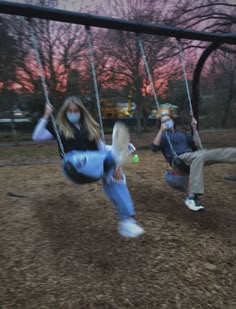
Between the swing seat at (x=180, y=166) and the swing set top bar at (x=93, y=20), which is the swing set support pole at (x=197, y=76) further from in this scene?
the swing seat at (x=180, y=166)

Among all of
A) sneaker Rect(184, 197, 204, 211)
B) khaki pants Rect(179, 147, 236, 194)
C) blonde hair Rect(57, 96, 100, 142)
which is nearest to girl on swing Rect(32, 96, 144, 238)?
blonde hair Rect(57, 96, 100, 142)

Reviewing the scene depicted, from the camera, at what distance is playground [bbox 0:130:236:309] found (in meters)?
2.86

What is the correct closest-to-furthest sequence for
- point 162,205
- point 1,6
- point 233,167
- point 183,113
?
point 1,6, point 162,205, point 233,167, point 183,113

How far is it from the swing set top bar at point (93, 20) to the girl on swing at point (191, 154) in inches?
37.4

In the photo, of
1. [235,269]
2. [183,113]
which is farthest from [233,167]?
[183,113]

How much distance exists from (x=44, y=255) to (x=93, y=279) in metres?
0.58

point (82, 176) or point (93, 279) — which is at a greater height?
point (82, 176)

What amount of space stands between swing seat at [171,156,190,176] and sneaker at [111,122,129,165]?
1.05 meters

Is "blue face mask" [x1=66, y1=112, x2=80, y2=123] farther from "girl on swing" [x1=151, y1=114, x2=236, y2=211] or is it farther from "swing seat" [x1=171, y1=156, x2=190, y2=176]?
"swing seat" [x1=171, y1=156, x2=190, y2=176]

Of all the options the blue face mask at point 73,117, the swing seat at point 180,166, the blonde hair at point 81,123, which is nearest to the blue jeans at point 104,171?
the blonde hair at point 81,123

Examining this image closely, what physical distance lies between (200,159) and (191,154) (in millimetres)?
129

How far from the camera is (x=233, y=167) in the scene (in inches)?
297

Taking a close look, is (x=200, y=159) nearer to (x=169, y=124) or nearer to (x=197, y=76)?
(x=169, y=124)

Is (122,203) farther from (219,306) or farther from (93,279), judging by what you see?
(219,306)
